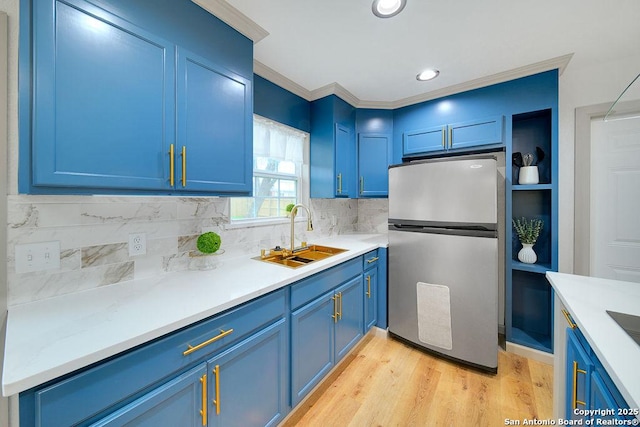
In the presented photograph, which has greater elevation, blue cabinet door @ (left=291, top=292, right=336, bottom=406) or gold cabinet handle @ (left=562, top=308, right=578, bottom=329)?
gold cabinet handle @ (left=562, top=308, right=578, bottom=329)

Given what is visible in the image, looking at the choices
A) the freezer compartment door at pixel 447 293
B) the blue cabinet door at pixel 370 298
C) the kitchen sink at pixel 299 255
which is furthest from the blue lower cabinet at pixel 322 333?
the freezer compartment door at pixel 447 293

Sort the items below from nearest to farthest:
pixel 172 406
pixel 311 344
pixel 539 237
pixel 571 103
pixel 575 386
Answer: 1. pixel 172 406
2. pixel 575 386
3. pixel 311 344
4. pixel 571 103
5. pixel 539 237

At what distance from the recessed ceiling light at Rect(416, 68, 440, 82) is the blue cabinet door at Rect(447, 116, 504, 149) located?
530mm

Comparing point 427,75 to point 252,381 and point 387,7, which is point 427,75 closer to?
point 387,7

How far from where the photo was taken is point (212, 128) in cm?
137

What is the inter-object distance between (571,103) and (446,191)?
141cm

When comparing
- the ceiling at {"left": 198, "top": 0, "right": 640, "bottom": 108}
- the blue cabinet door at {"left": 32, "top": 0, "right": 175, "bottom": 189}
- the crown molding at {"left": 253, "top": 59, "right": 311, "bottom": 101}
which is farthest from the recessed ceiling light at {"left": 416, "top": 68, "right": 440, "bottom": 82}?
the blue cabinet door at {"left": 32, "top": 0, "right": 175, "bottom": 189}

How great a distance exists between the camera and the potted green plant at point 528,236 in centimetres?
220

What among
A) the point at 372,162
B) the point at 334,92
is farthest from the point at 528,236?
the point at 334,92

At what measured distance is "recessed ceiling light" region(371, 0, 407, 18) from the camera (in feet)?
4.49

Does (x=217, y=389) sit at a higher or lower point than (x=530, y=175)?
lower

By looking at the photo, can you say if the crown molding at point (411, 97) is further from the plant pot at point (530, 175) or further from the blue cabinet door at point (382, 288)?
the blue cabinet door at point (382, 288)

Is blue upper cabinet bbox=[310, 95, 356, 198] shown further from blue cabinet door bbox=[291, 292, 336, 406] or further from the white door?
the white door

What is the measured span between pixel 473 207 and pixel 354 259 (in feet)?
3.29
